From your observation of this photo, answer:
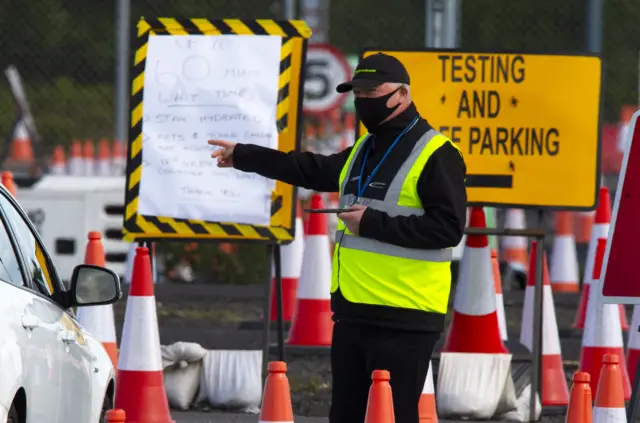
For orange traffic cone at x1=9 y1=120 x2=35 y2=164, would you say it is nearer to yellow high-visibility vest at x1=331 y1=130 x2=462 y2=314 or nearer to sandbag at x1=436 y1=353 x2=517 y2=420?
sandbag at x1=436 y1=353 x2=517 y2=420

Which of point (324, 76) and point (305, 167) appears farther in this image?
point (324, 76)

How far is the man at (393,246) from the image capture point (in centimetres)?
649

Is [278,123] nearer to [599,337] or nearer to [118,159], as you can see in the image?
A: [599,337]

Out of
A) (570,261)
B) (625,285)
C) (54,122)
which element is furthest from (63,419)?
(54,122)

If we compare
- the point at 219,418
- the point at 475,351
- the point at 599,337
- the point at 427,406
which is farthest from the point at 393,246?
the point at 599,337

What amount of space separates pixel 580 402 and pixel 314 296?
4389mm

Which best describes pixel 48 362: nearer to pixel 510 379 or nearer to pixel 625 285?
pixel 625 285

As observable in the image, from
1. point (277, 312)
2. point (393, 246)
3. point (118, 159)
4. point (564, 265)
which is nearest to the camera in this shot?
point (393, 246)

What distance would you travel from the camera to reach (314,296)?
11.1 meters

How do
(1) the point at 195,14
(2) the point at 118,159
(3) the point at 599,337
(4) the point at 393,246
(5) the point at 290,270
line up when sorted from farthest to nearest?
1. (1) the point at 195,14
2. (2) the point at 118,159
3. (5) the point at 290,270
4. (3) the point at 599,337
5. (4) the point at 393,246

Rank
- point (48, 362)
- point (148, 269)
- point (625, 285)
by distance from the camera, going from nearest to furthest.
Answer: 1. point (48, 362)
2. point (625, 285)
3. point (148, 269)

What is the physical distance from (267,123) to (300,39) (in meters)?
0.45

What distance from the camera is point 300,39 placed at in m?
9.66

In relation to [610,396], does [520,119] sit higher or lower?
higher
